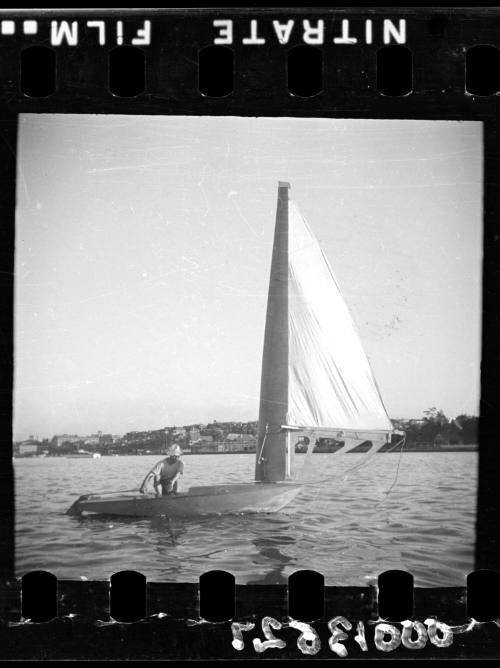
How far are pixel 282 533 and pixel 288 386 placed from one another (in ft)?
3.82

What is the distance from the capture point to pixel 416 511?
555cm

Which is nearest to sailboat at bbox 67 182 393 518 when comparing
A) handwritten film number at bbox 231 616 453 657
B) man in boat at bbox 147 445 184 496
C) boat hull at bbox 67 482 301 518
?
boat hull at bbox 67 482 301 518

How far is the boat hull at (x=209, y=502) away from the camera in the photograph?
5.62m

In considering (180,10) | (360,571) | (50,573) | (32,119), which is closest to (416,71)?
(180,10)

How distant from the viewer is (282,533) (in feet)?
18.5

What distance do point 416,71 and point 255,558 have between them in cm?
370

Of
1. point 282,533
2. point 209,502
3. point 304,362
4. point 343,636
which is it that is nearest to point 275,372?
point 304,362

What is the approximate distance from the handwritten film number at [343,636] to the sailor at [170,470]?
1075 millimetres

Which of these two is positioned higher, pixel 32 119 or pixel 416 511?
pixel 32 119

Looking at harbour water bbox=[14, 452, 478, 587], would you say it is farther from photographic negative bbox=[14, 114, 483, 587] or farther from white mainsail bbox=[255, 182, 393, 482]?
white mainsail bbox=[255, 182, 393, 482]

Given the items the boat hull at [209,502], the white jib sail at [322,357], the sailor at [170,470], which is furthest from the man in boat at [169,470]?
the white jib sail at [322,357]

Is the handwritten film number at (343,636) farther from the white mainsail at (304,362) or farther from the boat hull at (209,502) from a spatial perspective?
the white mainsail at (304,362)

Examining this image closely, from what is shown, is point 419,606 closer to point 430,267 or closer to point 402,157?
point 430,267

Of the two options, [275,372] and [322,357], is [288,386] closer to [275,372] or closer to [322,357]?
[275,372]
